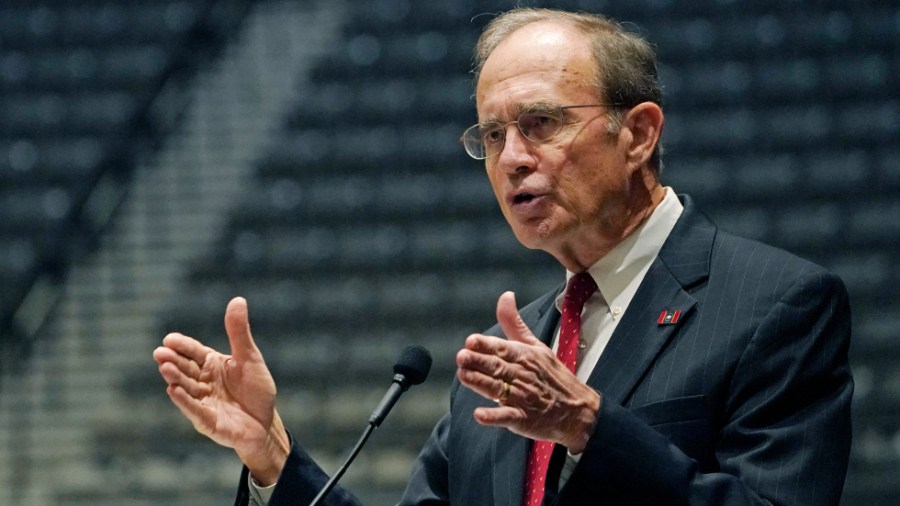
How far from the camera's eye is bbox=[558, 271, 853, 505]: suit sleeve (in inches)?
53.3

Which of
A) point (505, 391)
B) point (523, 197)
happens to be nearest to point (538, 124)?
point (523, 197)

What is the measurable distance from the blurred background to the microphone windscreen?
2509 millimetres

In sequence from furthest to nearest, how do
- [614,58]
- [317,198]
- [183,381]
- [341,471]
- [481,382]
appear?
[317,198] → [614,58] → [183,381] → [341,471] → [481,382]

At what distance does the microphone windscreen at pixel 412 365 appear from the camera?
1621mm

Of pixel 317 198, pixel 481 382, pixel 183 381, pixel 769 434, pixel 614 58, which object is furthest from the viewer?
pixel 317 198

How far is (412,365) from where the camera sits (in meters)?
1.62

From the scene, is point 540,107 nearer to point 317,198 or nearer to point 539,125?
point 539,125

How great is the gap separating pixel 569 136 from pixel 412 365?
15.5 inches

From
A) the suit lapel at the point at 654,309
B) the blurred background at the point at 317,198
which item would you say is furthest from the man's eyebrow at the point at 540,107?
the blurred background at the point at 317,198

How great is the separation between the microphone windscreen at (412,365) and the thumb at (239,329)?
0.64ft

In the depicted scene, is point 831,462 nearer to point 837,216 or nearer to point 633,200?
point 633,200

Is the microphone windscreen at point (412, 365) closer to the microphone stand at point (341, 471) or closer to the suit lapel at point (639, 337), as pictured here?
the microphone stand at point (341, 471)

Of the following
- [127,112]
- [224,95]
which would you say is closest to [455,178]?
[224,95]

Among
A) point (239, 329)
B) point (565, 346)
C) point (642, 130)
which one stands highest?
point (642, 130)
